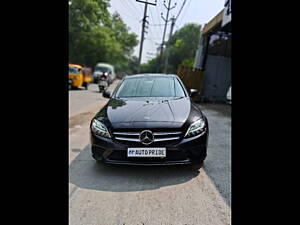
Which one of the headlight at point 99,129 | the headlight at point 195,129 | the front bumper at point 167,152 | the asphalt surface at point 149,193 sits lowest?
the asphalt surface at point 149,193

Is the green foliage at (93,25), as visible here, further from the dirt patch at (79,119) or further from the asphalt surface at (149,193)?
the dirt patch at (79,119)

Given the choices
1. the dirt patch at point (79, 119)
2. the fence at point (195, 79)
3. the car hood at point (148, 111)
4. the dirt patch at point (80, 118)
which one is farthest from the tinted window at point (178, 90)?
the fence at point (195, 79)

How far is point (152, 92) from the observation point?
3508mm

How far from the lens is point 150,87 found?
12.0 ft

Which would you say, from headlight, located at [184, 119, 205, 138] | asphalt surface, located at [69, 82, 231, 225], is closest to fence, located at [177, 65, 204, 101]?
asphalt surface, located at [69, 82, 231, 225]

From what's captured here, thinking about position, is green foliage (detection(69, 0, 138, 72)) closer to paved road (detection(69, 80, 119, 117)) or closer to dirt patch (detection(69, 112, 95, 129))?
paved road (detection(69, 80, 119, 117))

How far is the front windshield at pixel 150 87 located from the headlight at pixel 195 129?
2.56 feet

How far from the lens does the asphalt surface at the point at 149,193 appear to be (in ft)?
6.48

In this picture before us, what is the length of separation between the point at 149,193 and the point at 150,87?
1761 mm

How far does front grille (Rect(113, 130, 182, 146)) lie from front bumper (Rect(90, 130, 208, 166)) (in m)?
0.05

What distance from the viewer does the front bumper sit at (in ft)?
9.00
